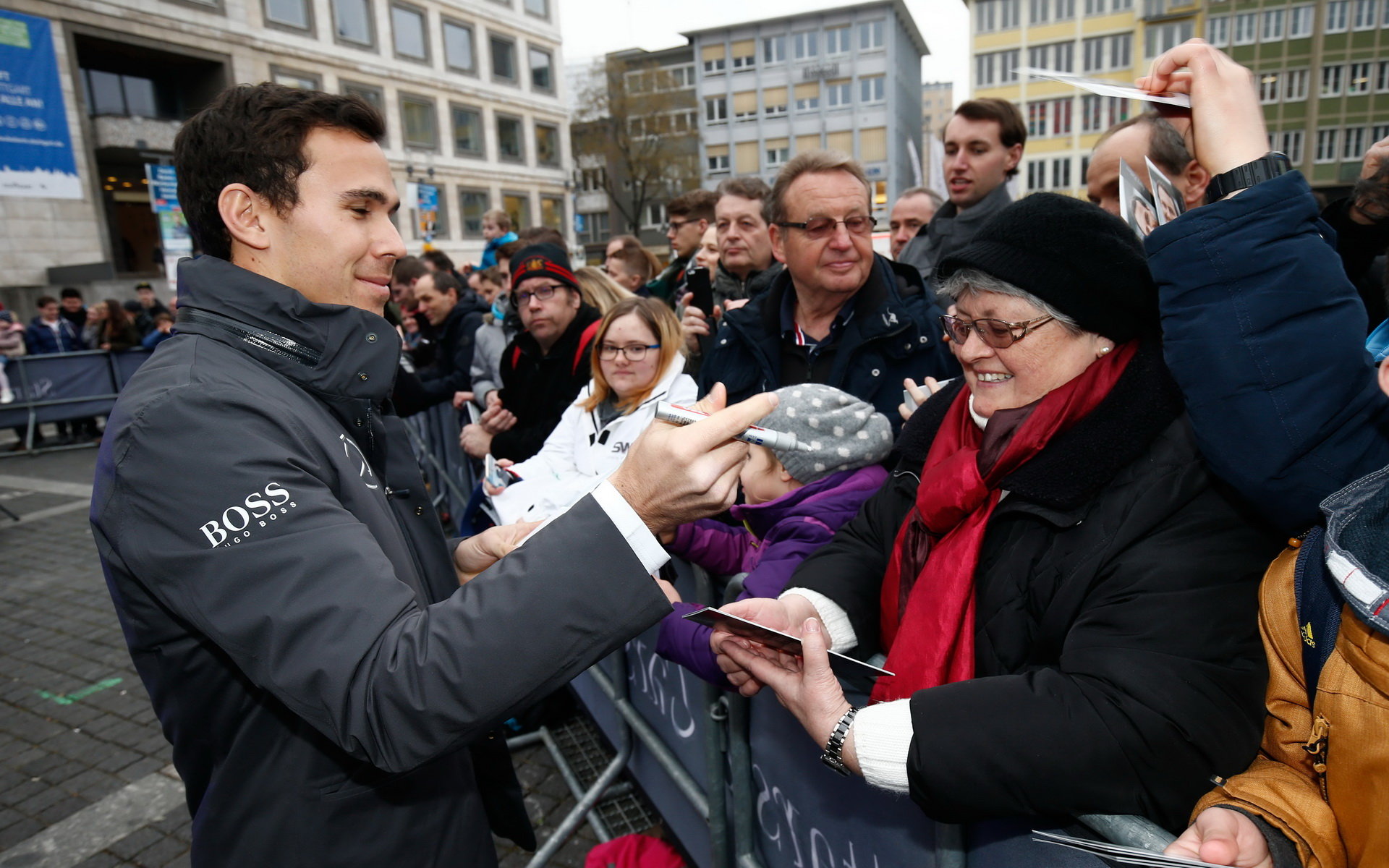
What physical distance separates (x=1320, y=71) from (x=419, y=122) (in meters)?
48.9

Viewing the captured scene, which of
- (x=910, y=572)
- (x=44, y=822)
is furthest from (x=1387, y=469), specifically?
(x=44, y=822)

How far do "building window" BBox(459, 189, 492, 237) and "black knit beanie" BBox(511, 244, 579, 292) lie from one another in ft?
119

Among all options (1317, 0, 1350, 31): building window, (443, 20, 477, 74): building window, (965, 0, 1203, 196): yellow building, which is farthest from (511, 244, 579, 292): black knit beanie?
(1317, 0, 1350, 31): building window

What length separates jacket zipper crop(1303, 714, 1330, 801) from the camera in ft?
3.77

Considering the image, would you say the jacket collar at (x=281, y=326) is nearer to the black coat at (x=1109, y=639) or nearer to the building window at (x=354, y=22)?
the black coat at (x=1109, y=639)

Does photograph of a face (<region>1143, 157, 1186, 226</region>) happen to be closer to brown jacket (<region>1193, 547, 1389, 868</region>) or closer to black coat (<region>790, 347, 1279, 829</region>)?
black coat (<region>790, 347, 1279, 829</region>)

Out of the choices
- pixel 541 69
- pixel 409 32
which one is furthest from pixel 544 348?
pixel 541 69

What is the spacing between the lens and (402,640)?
1.08m

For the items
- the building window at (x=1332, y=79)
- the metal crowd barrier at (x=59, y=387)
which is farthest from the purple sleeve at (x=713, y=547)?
the building window at (x=1332, y=79)

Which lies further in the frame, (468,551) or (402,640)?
(468,551)

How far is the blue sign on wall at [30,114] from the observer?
16.8 metres

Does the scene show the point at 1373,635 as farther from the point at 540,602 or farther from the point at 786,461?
the point at 786,461

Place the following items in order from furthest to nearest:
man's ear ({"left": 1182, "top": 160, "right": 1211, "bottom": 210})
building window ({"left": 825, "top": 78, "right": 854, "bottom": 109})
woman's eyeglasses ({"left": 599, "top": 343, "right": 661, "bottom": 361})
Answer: building window ({"left": 825, "top": 78, "right": 854, "bottom": 109})
woman's eyeglasses ({"left": 599, "top": 343, "right": 661, "bottom": 361})
man's ear ({"left": 1182, "top": 160, "right": 1211, "bottom": 210})

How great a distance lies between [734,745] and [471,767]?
665mm
